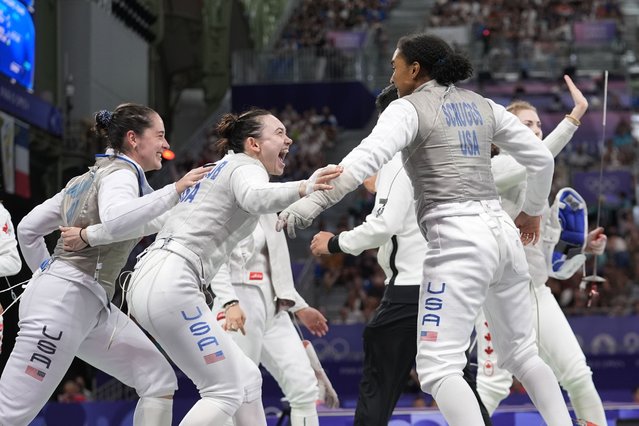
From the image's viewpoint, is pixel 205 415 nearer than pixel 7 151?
Yes

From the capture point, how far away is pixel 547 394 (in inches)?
162

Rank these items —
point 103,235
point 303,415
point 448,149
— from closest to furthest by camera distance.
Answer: point 448,149
point 103,235
point 303,415

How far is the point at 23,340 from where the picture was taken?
4.32m

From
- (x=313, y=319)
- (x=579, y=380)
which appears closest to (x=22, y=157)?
(x=313, y=319)

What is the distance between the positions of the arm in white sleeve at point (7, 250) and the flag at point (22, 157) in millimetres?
6627

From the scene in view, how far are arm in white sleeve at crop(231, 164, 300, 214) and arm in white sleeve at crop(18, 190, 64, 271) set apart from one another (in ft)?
3.13

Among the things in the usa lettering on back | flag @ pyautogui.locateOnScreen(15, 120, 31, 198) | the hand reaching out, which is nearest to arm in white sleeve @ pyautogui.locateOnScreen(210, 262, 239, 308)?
the hand reaching out

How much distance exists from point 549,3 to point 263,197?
A: 1970 cm

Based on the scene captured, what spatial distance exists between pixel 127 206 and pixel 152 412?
904 millimetres

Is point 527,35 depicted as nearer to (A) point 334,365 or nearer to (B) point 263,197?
(A) point 334,365

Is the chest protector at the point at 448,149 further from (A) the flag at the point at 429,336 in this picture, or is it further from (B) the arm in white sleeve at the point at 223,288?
(B) the arm in white sleeve at the point at 223,288

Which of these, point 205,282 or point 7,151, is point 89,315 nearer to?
point 205,282

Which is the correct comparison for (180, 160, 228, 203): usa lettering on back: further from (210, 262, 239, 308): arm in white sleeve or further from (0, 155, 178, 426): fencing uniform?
(210, 262, 239, 308): arm in white sleeve

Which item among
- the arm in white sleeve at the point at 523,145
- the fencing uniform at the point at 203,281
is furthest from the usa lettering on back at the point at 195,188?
the arm in white sleeve at the point at 523,145
